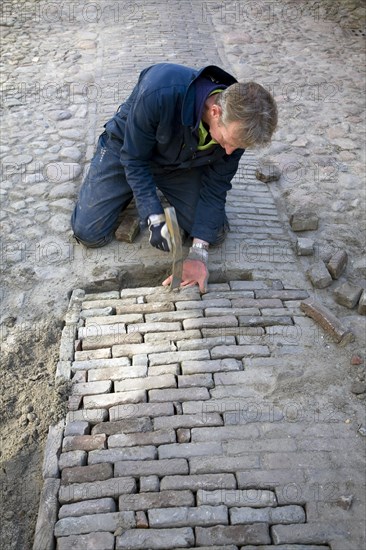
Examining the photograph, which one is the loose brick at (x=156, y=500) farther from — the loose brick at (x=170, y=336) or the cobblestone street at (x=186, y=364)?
the loose brick at (x=170, y=336)

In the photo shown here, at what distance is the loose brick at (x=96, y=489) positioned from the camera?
2.63m

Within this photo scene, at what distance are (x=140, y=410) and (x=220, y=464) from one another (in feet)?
1.77

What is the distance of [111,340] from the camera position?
342 centimetres

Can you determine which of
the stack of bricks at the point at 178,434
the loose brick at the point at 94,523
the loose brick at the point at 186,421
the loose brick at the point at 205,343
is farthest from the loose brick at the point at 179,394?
the loose brick at the point at 94,523

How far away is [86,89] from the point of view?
666 centimetres

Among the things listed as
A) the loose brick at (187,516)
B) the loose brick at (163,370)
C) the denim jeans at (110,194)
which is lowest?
the loose brick at (187,516)

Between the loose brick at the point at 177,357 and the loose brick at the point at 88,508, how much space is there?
89 centimetres

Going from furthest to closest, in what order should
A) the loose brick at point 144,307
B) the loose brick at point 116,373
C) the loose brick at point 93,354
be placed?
the loose brick at point 144,307, the loose brick at point 93,354, the loose brick at point 116,373

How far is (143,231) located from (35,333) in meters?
1.24

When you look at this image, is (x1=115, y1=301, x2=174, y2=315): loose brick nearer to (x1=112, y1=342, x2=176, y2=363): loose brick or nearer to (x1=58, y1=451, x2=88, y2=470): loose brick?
(x1=112, y1=342, x2=176, y2=363): loose brick

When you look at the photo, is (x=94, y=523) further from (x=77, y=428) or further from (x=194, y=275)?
(x=194, y=275)

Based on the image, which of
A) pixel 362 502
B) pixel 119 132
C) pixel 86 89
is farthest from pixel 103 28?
pixel 362 502

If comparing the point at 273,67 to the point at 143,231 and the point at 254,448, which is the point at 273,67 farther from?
the point at 254,448

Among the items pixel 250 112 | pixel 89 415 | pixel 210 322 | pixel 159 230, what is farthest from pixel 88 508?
pixel 250 112
